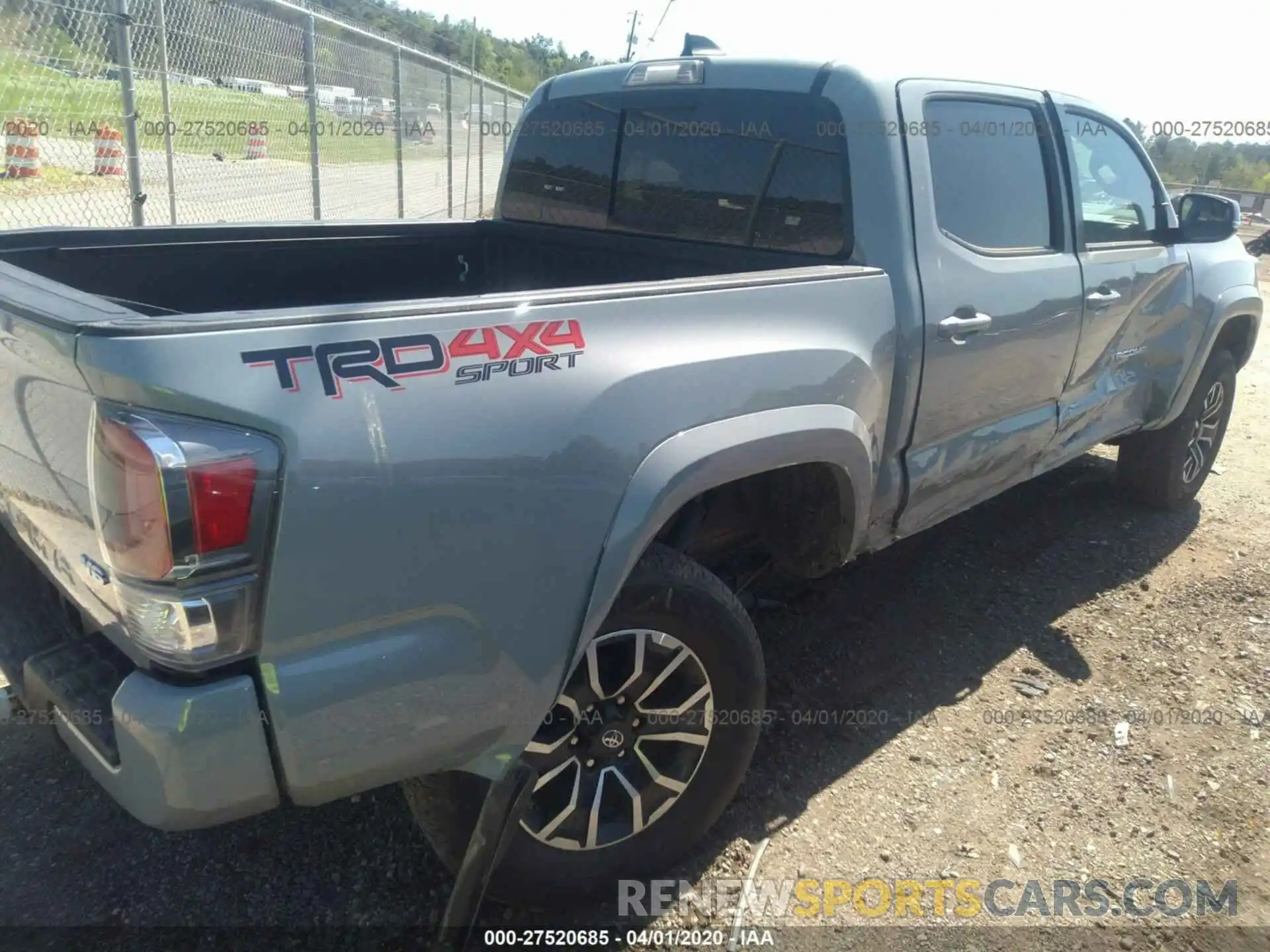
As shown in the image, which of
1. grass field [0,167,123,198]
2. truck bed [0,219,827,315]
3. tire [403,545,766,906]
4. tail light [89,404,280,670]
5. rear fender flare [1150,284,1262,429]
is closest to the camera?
tail light [89,404,280,670]

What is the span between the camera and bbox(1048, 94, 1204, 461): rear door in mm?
3695

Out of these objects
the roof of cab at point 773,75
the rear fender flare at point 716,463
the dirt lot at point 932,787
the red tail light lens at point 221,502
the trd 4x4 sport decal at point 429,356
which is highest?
the roof of cab at point 773,75

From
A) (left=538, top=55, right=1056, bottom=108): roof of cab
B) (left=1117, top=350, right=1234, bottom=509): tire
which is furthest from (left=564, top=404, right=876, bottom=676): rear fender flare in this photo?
(left=1117, top=350, right=1234, bottom=509): tire

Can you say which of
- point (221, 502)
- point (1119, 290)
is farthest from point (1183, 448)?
point (221, 502)

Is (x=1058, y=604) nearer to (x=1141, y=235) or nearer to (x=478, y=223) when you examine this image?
(x=1141, y=235)

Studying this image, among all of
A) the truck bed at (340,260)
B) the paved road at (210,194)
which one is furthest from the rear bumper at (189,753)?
the paved road at (210,194)

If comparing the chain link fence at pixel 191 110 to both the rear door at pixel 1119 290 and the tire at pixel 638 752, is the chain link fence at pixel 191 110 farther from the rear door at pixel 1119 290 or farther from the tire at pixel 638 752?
the rear door at pixel 1119 290

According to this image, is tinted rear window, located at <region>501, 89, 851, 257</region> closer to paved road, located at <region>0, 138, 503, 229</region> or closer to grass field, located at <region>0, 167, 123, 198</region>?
paved road, located at <region>0, 138, 503, 229</region>

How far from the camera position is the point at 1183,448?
4.95 metres

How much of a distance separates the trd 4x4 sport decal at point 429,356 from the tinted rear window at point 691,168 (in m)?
1.26

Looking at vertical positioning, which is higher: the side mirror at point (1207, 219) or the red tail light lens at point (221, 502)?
the side mirror at point (1207, 219)

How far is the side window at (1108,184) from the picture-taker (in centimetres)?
372

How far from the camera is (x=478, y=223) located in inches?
151

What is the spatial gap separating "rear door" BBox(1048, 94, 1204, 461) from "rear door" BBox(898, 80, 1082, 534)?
0.16 m
